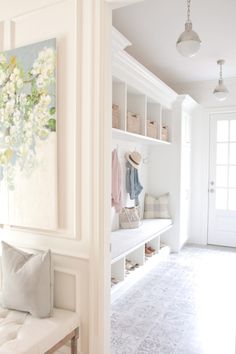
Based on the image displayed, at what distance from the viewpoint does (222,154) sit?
5082mm

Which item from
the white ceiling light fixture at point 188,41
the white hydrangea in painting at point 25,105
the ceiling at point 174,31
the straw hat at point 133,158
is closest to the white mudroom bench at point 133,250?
the straw hat at point 133,158

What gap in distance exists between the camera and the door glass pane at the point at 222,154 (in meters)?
5.05

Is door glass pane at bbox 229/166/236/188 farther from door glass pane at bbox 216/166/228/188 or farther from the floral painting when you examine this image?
the floral painting

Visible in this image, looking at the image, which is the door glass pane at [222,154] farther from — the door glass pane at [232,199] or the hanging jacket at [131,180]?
the hanging jacket at [131,180]

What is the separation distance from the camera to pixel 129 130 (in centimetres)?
348

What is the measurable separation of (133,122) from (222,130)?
2168mm

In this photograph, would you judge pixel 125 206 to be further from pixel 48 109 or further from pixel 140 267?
pixel 48 109

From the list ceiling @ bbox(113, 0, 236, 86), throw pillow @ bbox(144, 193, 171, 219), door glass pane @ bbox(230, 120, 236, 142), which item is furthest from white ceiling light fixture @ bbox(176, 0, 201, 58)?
door glass pane @ bbox(230, 120, 236, 142)

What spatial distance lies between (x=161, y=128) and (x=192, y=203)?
172cm

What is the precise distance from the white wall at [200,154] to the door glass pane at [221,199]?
18 centimetres

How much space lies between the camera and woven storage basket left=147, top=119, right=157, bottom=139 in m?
4.06

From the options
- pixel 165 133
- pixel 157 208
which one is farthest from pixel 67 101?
pixel 157 208

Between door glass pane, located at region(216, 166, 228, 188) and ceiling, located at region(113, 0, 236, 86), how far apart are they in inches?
61.8

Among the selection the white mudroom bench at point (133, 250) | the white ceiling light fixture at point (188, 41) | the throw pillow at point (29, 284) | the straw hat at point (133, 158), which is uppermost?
the white ceiling light fixture at point (188, 41)
